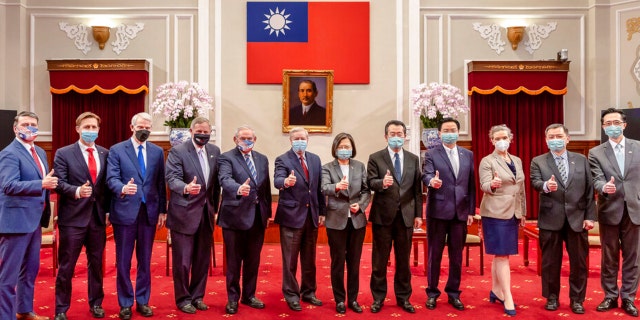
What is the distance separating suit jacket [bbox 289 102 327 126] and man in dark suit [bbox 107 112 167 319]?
4.33 meters

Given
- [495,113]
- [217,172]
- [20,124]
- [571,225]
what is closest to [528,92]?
[495,113]

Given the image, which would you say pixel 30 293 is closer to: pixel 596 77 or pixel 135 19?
pixel 135 19

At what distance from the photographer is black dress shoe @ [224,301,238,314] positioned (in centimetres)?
441

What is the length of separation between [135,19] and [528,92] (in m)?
6.29

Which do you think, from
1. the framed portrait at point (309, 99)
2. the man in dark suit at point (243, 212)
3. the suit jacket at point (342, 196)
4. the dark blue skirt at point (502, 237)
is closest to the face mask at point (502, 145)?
the dark blue skirt at point (502, 237)

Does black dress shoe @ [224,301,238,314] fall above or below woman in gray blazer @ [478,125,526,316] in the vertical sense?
below

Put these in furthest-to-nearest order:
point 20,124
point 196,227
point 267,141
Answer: point 267,141
point 196,227
point 20,124

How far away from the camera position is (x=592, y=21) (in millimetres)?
9070

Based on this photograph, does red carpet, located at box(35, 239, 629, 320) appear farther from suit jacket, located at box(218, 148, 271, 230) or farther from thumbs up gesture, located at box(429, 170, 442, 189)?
thumbs up gesture, located at box(429, 170, 442, 189)

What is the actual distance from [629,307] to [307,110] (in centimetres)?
534

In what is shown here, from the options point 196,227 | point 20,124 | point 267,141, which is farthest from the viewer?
point 267,141

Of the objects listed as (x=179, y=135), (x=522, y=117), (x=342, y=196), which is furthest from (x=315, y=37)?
(x=342, y=196)

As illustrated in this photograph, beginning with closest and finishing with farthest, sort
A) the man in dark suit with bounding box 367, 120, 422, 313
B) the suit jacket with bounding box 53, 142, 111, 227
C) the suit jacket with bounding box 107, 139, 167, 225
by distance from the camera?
the suit jacket with bounding box 53, 142, 111, 227
the suit jacket with bounding box 107, 139, 167, 225
the man in dark suit with bounding box 367, 120, 422, 313

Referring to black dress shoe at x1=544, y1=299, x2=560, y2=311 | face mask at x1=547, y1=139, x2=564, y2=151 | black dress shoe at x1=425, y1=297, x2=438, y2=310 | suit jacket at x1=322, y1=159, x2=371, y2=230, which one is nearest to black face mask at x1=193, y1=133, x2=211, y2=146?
suit jacket at x1=322, y1=159, x2=371, y2=230
